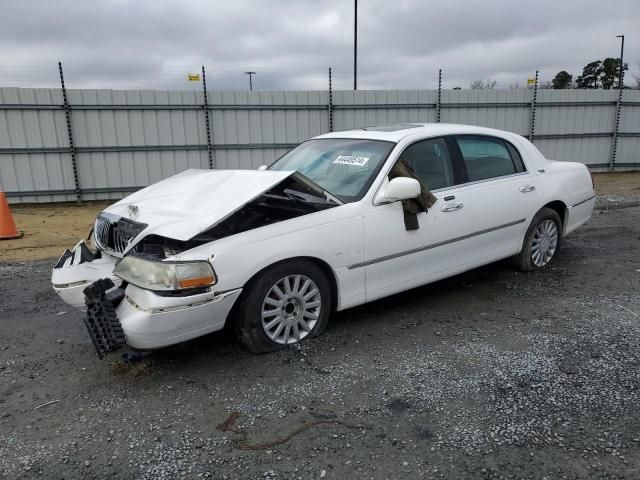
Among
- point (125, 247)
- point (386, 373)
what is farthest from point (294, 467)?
point (125, 247)

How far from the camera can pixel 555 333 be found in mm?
3955

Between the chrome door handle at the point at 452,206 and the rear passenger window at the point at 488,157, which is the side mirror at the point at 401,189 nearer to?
the chrome door handle at the point at 452,206

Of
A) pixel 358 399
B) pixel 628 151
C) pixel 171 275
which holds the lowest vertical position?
pixel 358 399

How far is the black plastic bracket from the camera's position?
3.17 metres

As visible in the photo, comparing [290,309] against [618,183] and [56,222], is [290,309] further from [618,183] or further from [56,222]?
[618,183]

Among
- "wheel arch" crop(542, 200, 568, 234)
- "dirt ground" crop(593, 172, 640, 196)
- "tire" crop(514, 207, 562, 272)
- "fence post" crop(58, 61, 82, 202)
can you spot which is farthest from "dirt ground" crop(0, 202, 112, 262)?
"dirt ground" crop(593, 172, 640, 196)

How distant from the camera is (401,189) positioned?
3.90 m

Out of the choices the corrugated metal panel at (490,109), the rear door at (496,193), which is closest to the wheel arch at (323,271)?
the rear door at (496,193)

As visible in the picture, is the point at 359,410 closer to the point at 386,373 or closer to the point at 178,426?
the point at 386,373

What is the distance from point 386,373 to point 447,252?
58.5 inches

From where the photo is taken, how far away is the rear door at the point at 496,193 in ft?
15.4

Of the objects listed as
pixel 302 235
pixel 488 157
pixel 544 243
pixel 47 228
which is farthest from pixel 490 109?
pixel 302 235

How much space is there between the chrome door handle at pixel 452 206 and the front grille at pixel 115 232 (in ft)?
8.06

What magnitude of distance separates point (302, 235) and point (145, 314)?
3.88 feet
